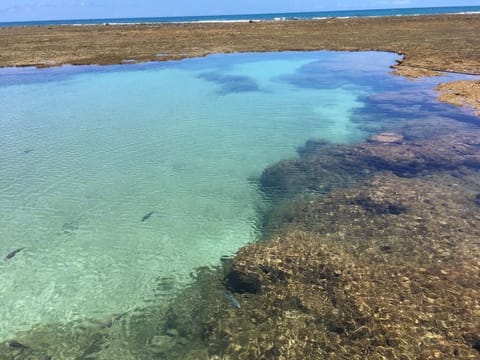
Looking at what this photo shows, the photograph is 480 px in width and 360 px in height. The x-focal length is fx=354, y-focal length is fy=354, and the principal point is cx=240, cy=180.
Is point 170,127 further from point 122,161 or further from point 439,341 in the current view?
point 439,341

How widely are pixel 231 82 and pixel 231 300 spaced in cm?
2997

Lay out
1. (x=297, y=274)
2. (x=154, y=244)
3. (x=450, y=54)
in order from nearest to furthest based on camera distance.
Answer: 1. (x=297, y=274)
2. (x=154, y=244)
3. (x=450, y=54)

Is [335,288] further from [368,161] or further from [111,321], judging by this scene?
[368,161]

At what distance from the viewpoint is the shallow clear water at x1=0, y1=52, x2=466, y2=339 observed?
10.8 metres

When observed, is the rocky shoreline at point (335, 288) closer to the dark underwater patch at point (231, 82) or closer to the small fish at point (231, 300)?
the small fish at point (231, 300)

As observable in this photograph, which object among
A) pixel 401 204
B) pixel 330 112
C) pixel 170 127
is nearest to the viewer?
pixel 401 204

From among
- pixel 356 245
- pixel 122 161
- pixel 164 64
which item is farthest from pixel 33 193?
pixel 164 64

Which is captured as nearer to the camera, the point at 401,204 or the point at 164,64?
the point at 401,204

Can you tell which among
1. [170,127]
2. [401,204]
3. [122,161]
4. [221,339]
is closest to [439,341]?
[221,339]

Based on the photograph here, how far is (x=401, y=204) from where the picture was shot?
13633 mm

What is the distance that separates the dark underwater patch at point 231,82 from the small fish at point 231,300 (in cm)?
2469

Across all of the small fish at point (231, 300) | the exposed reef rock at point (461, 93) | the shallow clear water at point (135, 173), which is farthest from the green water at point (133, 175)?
the exposed reef rock at point (461, 93)

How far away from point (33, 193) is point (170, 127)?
10063 millimetres

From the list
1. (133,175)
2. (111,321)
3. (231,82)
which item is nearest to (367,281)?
(111,321)
